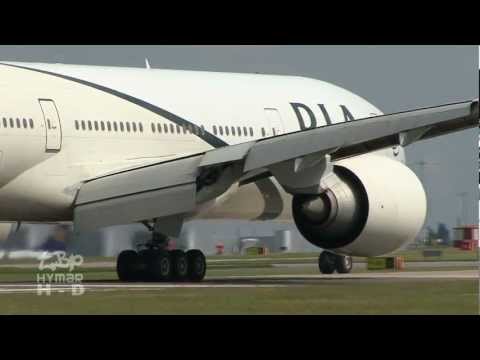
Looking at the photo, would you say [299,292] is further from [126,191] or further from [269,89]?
[269,89]

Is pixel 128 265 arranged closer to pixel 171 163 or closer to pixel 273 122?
pixel 171 163

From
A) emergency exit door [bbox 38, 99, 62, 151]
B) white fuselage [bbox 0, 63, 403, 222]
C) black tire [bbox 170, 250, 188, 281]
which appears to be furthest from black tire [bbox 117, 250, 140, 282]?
emergency exit door [bbox 38, 99, 62, 151]

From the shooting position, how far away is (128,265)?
1207 inches

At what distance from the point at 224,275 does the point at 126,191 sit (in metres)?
7.48

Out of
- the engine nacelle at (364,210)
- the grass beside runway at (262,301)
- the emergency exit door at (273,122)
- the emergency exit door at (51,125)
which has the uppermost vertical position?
the emergency exit door at (273,122)

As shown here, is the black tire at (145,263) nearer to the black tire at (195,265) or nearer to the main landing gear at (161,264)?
the main landing gear at (161,264)

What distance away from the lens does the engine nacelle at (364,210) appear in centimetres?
2712

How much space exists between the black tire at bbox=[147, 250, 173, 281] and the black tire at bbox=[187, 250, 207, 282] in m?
0.44

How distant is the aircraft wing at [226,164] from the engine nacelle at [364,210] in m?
1.00

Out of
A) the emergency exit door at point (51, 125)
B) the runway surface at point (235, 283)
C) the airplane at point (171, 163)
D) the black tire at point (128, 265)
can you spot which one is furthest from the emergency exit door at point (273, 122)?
the emergency exit door at point (51, 125)

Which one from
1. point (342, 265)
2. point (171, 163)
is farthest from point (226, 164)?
point (342, 265)

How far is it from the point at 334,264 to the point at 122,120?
8638 millimetres

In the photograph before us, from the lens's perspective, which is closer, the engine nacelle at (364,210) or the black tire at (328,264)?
the engine nacelle at (364,210)
